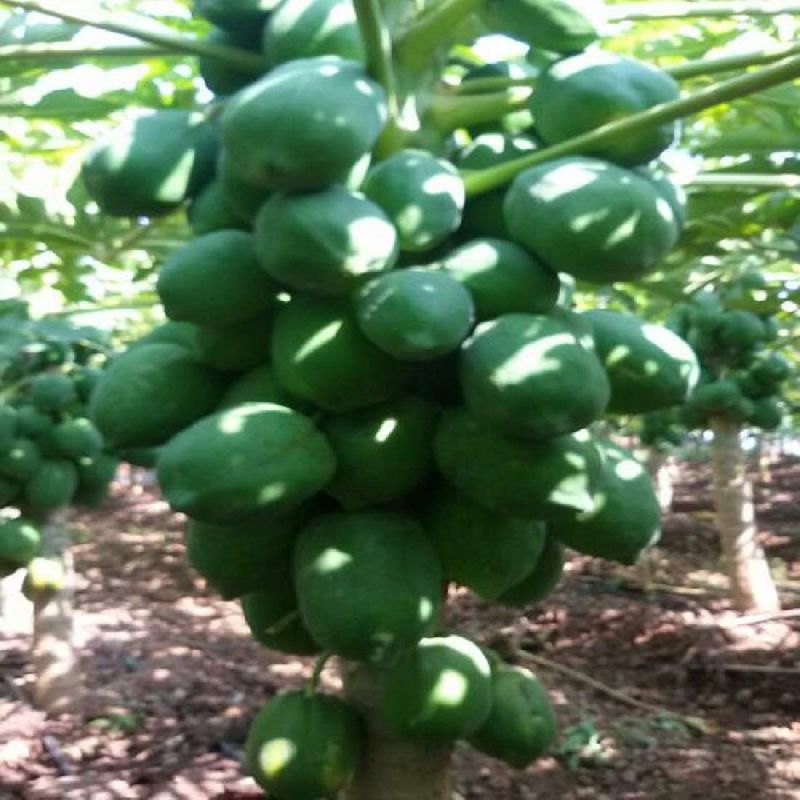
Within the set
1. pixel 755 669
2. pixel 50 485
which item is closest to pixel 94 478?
pixel 50 485


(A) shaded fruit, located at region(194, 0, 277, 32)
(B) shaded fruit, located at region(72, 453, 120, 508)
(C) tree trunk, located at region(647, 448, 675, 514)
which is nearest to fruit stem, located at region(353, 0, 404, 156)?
(A) shaded fruit, located at region(194, 0, 277, 32)

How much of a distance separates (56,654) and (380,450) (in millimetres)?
2907

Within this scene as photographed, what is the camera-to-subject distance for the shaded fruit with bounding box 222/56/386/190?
1.03 m

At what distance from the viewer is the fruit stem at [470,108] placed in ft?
4.18

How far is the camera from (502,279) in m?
1.09

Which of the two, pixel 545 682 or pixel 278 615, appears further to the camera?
pixel 545 682

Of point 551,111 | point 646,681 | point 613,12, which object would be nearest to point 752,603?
point 646,681

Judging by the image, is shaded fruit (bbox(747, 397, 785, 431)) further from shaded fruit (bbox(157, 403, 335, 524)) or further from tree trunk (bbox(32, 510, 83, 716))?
shaded fruit (bbox(157, 403, 335, 524))

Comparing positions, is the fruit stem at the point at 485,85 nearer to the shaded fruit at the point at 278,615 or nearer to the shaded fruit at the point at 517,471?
the shaded fruit at the point at 517,471

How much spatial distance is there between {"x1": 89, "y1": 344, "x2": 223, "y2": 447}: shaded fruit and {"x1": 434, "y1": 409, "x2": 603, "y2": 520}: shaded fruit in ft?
0.93

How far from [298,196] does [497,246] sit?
0.63 ft

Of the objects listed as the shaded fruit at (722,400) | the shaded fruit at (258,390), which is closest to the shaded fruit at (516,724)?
the shaded fruit at (258,390)

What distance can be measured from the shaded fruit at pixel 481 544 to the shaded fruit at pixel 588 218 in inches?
9.6

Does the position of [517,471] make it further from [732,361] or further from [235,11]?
[732,361]
